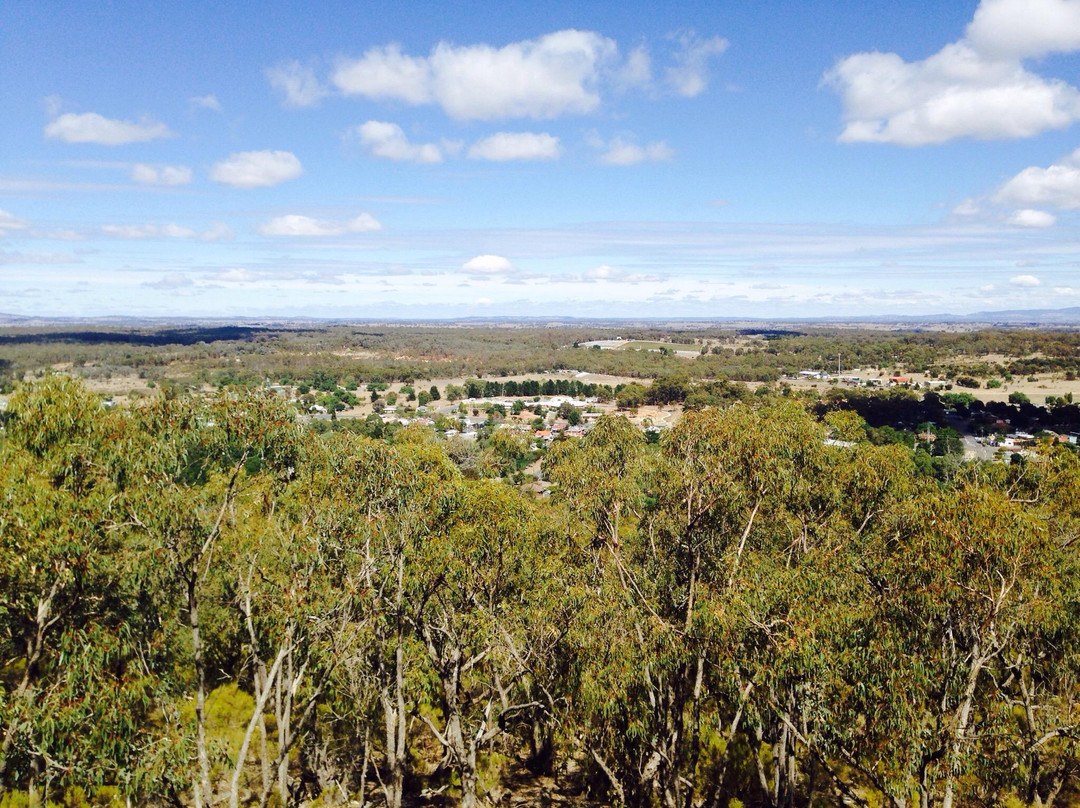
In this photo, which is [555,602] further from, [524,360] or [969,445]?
[524,360]

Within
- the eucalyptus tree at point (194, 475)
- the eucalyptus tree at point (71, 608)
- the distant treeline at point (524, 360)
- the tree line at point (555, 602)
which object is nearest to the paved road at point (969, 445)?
the distant treeline at point (524, 360)

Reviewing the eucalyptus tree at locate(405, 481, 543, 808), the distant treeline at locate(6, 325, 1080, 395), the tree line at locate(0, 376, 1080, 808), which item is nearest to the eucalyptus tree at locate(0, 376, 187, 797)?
the tree line at locate(0, 376, 1080, 808)

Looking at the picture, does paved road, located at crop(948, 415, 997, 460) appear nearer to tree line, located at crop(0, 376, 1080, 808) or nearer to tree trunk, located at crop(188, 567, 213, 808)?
tree line, located at crop(0, 376, 1080, 808)

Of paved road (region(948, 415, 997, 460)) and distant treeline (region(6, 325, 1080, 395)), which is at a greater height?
distant treeline (region(6, 325, 1080, 395))

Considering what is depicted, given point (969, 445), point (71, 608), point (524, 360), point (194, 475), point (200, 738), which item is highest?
point (194, 475)

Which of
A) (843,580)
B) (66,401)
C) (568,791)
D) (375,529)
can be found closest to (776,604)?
(843,580)

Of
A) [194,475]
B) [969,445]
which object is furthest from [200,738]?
[969,445]

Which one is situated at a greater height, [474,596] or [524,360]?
[524,360]

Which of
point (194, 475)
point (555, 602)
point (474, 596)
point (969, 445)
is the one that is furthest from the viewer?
point (969, 445)

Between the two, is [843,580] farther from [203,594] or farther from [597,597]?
[203,594]

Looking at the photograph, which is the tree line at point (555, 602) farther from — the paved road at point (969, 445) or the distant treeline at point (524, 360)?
the distant treeline at point (524, 360)
